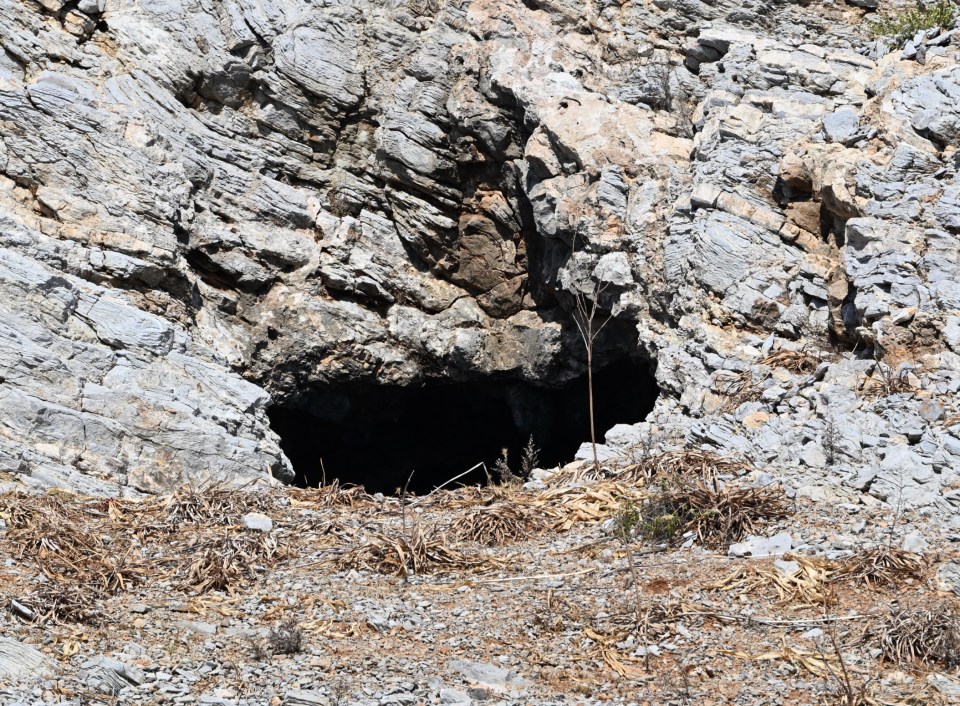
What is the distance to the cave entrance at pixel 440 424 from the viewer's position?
15.1 meters

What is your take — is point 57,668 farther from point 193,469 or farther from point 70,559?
point 193,469

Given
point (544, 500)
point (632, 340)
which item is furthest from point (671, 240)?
point (544, 500)

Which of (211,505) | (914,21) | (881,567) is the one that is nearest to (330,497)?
(211,505)

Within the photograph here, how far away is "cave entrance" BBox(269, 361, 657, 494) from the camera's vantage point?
15.1 metres

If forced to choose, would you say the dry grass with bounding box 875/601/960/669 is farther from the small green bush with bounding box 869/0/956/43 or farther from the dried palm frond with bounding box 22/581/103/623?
the small green bush with bounding box 869/0/956/43

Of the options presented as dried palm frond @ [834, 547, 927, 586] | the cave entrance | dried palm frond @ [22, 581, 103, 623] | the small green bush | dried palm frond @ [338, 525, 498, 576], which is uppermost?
the small green bush

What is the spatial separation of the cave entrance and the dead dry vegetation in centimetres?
505

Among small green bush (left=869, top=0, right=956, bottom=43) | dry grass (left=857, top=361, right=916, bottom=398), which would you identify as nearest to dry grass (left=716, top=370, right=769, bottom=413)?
Result: dry grass (left=857, top=361, right=916, bottom=398)

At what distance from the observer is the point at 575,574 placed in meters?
8.13

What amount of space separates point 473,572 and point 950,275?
17.6ft

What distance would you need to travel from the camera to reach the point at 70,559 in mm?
7910

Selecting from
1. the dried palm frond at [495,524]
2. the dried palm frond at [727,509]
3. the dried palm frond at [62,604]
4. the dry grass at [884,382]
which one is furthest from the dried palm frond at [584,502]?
the dried palm frond at [62,604]

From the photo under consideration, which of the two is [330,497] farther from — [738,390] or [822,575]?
[822,575]

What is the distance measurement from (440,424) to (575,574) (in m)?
8.54
